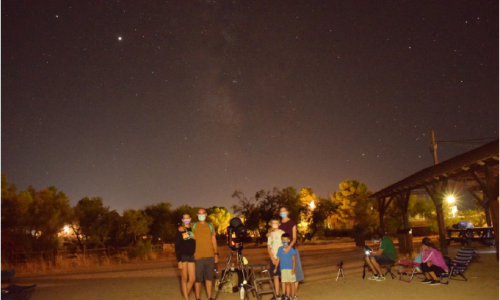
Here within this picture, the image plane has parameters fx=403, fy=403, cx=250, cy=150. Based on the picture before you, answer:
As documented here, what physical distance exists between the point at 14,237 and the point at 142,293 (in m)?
15.3

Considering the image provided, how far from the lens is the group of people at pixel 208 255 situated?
7.12m

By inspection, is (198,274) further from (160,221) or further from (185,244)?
(160,221)

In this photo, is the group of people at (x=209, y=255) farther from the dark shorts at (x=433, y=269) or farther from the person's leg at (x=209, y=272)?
the dark shorts at (x=433, y=269)

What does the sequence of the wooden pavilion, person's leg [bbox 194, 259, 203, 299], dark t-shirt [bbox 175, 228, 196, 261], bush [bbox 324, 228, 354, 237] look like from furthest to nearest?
bush [bbox 324, 228, 354, 237]
the wooden pavilion
person's leg [bbox 194, 259, 203, 299]
dark t-shirt [bbox 175, 228, 196, 261]

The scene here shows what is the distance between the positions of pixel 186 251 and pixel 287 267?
1.81 meters

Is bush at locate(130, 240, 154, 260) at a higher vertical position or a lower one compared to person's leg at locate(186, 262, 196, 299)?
lower

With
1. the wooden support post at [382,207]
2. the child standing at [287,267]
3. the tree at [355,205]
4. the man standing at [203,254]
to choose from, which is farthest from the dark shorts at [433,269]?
the tree at [355,205]

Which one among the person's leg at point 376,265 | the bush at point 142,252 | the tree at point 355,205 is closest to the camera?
the person's leg at point 376,265

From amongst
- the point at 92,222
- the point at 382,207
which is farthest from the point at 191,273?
the point at 92,222

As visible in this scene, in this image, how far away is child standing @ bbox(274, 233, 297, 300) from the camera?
7051 millimetres

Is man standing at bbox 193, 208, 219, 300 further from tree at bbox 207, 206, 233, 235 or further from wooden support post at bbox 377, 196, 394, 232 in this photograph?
tree at bbox 207, 206, 233, 235

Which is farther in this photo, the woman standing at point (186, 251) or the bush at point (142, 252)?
the bush at point (142, 252)

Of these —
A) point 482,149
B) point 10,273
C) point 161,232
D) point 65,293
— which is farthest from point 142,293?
point 161,232

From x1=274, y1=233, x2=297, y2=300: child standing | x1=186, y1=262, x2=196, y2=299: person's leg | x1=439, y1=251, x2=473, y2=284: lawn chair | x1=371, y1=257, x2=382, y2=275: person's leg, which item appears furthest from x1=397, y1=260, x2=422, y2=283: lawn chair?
x1=186, y1=262, x2=196, y2=299: person's leg
